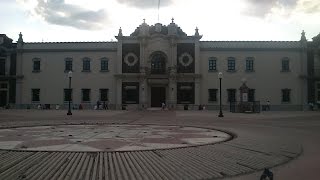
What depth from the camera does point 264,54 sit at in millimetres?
55688

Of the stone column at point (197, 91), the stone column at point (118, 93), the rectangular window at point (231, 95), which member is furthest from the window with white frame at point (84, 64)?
the rectangular window at point (231, 95)

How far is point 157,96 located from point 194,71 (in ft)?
19.8

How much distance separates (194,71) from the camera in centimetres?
5528

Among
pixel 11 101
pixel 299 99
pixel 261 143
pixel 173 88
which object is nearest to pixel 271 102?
pixel 299 99

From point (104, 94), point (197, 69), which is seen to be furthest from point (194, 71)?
point (104, 94)

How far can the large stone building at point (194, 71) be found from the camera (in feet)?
181

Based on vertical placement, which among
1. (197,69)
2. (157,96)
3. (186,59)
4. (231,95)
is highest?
(186,59)

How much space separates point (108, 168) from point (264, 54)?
50.1 m

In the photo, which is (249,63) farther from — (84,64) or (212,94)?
(84,64)

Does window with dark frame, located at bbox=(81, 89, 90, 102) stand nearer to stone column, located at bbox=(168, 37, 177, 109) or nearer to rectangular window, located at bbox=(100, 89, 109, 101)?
rectangular window, located at bbox=(100, 89, 109, 101)

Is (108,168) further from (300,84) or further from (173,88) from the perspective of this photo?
(300,84)

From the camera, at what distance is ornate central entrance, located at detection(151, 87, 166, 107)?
184 ft

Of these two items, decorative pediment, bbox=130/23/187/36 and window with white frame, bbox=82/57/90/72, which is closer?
decorative pediment, bbox=130/23/187/36

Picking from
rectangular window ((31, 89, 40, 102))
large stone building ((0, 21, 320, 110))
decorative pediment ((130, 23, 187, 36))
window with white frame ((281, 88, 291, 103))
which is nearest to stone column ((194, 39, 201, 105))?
large stone building ((0, 21, 320, 110))
